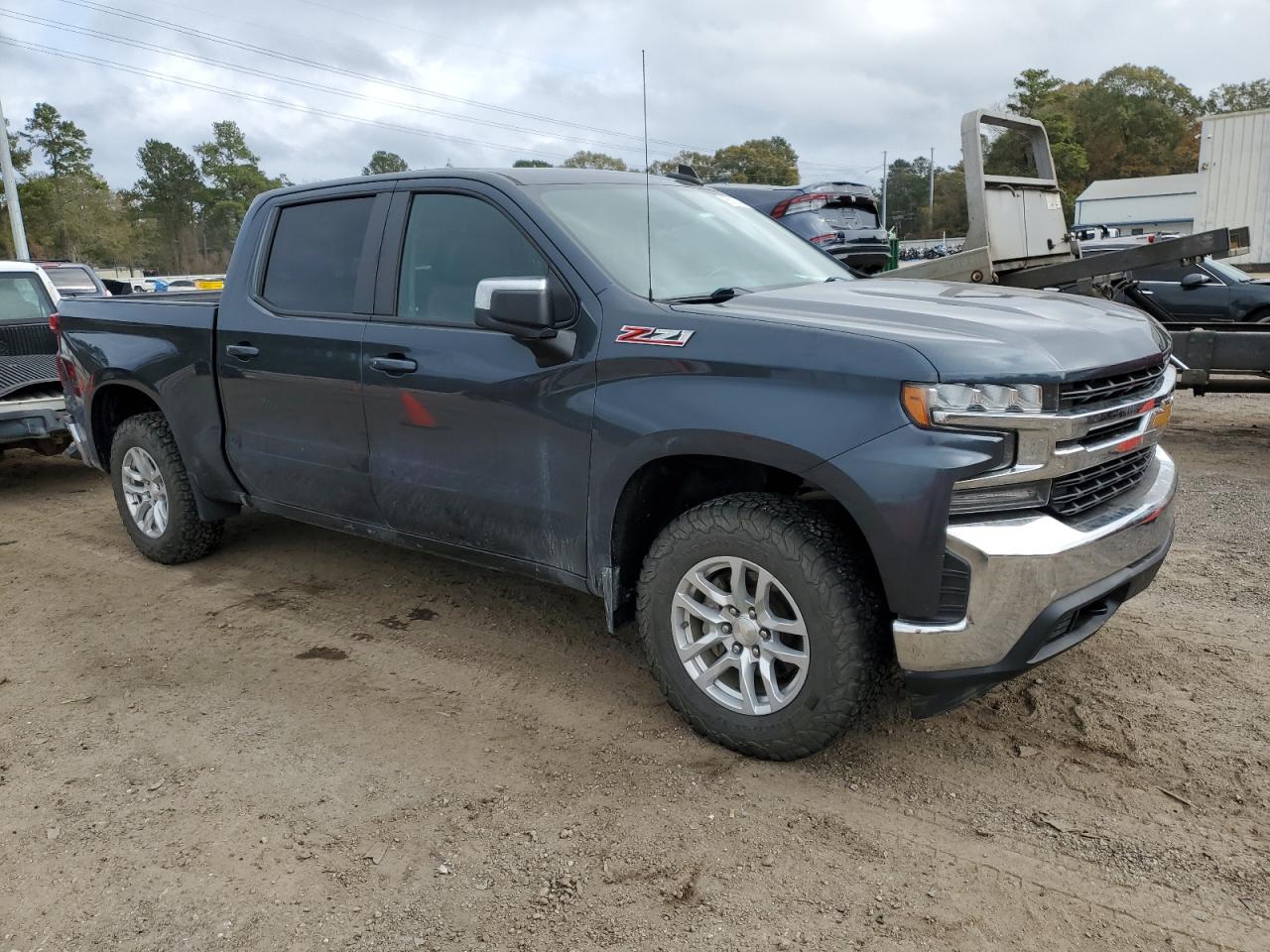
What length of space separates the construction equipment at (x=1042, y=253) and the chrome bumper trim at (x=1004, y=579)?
12.8 feet

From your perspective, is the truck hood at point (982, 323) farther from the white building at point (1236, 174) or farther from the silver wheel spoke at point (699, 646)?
the white building at point (1236, 174)

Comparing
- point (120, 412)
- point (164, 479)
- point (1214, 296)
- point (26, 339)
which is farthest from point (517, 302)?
point (1214, 296)

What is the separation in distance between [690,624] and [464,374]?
1.25m

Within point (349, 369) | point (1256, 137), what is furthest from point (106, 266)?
point (349, 369)

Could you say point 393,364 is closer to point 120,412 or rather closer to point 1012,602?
point 1012,602

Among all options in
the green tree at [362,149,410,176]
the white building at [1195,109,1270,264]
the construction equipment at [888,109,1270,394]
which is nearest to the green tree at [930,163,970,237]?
the white building at [1195,109,1270,264]

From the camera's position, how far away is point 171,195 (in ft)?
228

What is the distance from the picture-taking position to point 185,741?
11.1ft

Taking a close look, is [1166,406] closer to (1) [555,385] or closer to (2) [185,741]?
(1) [555,385]

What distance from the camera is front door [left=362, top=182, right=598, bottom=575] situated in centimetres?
338

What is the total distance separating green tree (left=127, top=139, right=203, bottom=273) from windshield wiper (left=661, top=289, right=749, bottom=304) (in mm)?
72735

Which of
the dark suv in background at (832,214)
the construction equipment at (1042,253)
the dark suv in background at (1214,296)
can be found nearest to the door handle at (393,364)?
the construction equipment at (1042,253)

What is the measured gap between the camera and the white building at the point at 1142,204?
190 ft

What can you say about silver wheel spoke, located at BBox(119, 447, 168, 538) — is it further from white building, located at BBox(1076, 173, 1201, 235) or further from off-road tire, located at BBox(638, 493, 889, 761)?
white building, located at BBox(1076, 173, 1201, 235)
